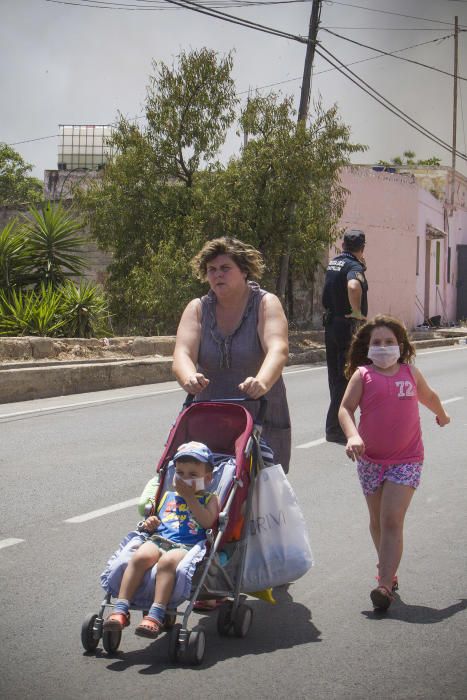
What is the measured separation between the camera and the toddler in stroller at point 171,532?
441cm

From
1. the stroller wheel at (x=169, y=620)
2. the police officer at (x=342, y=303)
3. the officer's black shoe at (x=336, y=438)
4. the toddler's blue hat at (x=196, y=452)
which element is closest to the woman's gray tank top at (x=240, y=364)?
the toddler's blue hat at (x=196, y=452)

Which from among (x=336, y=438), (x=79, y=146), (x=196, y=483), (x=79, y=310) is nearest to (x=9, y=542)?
(x=196, y=483)

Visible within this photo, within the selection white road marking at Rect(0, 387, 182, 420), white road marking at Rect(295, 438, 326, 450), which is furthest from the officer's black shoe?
white road marking at Rect(0, 387, 182, 420)

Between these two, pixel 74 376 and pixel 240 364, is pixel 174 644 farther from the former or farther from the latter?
pixel 74 376

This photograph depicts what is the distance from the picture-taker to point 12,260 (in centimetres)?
2041

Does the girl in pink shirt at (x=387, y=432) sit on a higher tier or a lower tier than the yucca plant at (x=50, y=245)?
lower

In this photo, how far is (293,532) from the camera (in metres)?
4.97

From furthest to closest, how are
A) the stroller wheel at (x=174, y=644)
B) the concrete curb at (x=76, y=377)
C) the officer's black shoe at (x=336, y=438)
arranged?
1. the concrete curb at (x=76, y=377)
2. the officer's black shoe at (x=336, y=438)
3. the stroller wheel at (x=174, y=644)

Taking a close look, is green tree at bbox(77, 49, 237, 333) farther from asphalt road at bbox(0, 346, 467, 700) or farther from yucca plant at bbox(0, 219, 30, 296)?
asphalt road at bbox(0, 346, 467, 700)

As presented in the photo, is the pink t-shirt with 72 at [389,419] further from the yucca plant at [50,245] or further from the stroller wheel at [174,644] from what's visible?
the yucca plant at [50,245]

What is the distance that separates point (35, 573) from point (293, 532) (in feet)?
5.48

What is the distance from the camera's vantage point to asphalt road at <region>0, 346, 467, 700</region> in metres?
4.23

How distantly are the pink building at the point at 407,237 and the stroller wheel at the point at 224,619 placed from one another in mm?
29371

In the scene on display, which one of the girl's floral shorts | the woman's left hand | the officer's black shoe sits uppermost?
the woman's left hand
